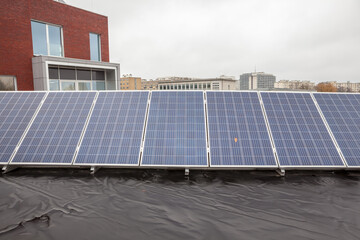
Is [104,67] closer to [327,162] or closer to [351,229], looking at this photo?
[327,162]

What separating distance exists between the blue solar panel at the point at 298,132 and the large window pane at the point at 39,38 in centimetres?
1924


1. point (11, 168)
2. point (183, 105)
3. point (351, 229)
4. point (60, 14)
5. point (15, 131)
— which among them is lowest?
point (351, 229)

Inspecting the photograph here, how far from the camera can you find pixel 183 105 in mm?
9289

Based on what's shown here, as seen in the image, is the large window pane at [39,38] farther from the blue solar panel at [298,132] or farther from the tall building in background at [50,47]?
the blue solar panel at [298,132]

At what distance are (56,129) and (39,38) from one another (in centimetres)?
1592

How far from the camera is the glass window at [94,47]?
25875 mm

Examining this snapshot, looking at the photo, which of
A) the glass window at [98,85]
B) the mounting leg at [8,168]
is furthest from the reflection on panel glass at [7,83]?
the mounting leg at [8,168]

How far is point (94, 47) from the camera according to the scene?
2625 cm

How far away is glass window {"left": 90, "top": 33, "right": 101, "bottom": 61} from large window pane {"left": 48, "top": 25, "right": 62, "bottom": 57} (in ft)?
12.5

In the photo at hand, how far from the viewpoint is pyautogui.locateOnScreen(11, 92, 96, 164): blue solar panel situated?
789 centimetres

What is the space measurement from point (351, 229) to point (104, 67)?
22.9 m

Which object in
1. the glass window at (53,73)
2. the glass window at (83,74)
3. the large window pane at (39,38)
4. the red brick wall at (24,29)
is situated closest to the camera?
the red brick wall at (24,29)

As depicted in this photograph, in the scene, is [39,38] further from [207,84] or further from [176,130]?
[207,84]

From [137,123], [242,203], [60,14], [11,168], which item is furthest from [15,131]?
[60,14]
